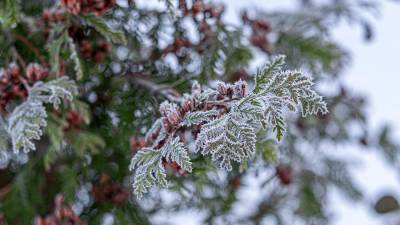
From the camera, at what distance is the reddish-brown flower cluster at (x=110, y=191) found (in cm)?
103

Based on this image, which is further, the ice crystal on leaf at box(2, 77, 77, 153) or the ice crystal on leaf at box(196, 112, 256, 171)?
the ice crystal on leaf at box(2, 77, 77, 153)

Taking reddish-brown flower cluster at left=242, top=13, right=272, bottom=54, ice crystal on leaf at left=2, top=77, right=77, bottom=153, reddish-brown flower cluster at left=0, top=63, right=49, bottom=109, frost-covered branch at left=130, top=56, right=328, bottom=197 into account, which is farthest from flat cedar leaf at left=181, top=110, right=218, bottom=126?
reddish-brown flower cluster at left=242, top=13, right=272, bottom=54

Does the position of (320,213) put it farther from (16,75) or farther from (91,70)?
(16,75)

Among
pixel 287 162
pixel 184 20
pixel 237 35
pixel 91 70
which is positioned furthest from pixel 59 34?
pixel 287 162

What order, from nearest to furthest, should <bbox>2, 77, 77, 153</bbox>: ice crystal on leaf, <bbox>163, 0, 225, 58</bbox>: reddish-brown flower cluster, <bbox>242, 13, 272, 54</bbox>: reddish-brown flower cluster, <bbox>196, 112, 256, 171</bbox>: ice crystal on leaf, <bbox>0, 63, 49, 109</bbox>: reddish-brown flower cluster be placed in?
1. <bbox>196, 112, 256, 171</bbox>: ice crystal on leaf
2. <bbox>2, 77, 77, 153</bbox>: ice crystal on leaf
3. <bbox>0, 63, 49, 109</bbox>: reddish-brown flower cluster
4. <bbox>163, 0, 225, 58</bbox>: reddish-brown flower cluster
5. <bbox>242, 13, 272, 54</bbox>: reddish-brown flower cluster

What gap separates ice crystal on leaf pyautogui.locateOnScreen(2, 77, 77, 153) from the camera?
752mm

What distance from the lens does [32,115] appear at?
78 cm

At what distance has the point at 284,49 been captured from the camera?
1.30m

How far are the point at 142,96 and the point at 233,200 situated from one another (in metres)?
0.27

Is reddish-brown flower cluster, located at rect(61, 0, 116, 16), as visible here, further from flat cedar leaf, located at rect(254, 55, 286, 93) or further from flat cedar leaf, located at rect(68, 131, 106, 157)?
flat cedar leaf, located at rect(254, 55, 286, 93)

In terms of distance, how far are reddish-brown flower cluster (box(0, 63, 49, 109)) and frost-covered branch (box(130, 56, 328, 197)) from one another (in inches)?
9.9

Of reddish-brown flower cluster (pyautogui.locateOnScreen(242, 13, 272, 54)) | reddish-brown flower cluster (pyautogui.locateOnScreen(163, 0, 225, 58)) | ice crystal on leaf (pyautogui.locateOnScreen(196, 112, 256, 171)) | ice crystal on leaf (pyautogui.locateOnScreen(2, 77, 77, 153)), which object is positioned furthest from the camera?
reddish-brown flower cluster (pyautogui.locateOnScreen(242, 13, 272, 54))

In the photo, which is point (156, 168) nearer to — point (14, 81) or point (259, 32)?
point (14, 81)

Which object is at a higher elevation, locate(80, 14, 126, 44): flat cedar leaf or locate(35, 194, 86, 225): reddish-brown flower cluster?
locate(80, 14, 126, 44): flat cedar leaf
